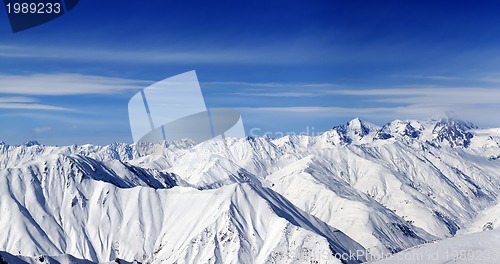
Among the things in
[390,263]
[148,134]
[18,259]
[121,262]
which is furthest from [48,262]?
[390,263]

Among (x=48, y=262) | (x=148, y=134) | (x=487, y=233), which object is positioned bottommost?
(x=48, y=262)

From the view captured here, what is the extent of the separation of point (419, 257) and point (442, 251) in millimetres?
2622

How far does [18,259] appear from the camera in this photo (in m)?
123

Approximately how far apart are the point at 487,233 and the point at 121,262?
13263 cm

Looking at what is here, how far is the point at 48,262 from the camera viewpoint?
127812mm

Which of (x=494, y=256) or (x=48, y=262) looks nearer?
(x=494, y=256)

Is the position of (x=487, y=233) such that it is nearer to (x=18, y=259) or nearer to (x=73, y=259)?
(x=18, y=259)

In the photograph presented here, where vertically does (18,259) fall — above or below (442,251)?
below

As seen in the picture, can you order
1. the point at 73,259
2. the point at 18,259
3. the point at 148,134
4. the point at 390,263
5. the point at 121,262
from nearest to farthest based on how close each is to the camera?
the point at 390,263 → the point at 148,134 → the point at 18,259 → the point at 73,259 → the point at 121,262

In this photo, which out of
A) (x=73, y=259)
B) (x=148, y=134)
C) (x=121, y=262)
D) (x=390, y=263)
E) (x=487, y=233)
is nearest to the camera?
(x=390, y=263)

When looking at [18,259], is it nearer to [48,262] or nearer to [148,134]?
[48,262]

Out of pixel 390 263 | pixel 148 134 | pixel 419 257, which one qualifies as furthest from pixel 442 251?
pixel 148 134

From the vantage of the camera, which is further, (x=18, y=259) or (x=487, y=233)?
(x=18, y=259)

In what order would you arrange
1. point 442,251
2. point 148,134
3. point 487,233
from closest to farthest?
point 442,251
point 487,233
point 148,134
